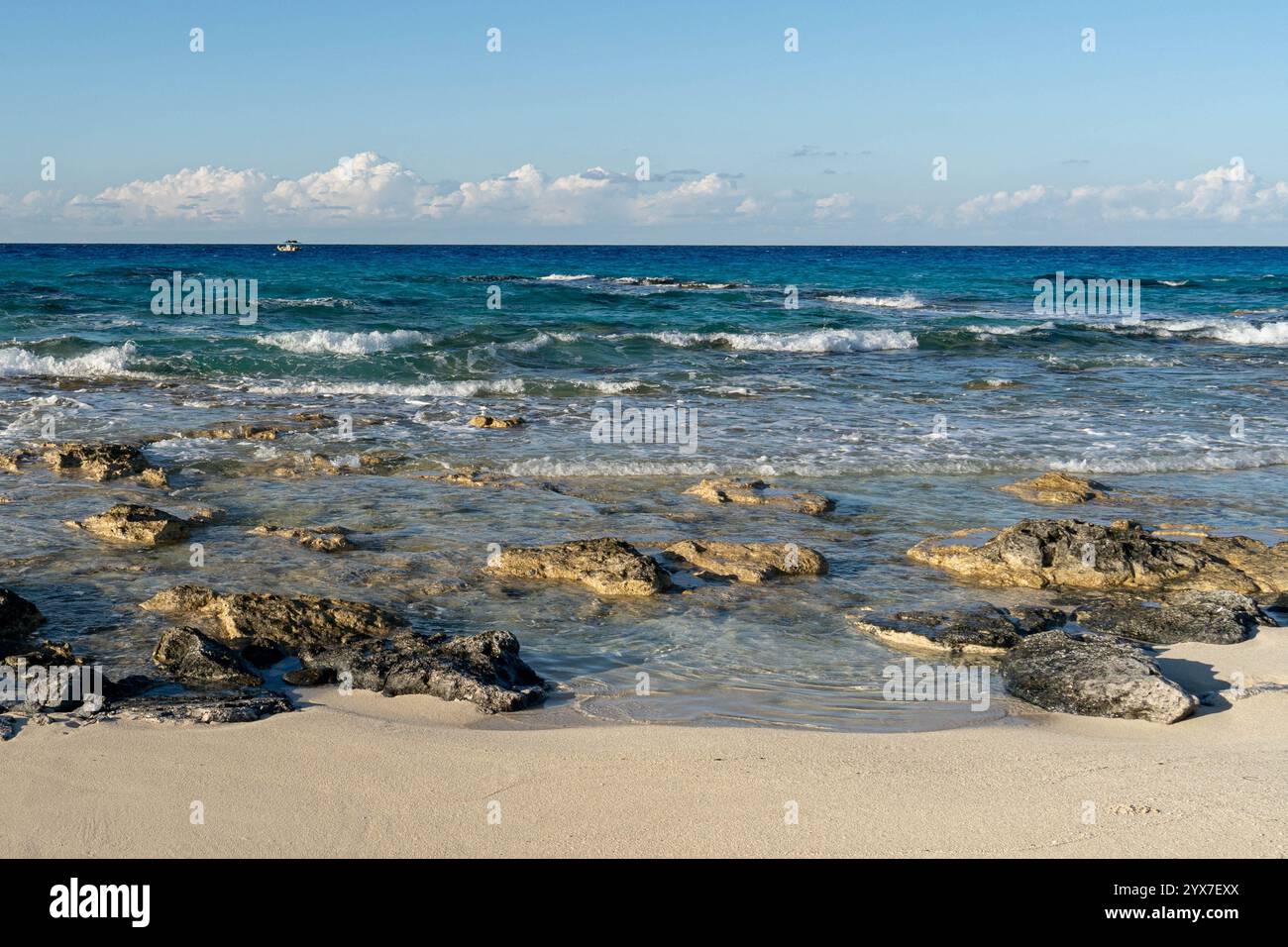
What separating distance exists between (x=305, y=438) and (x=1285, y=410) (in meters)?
13.7

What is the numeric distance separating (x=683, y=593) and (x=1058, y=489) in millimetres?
4795

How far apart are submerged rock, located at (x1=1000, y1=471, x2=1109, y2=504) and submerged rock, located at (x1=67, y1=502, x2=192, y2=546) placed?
7.30m

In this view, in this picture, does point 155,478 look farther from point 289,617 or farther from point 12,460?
point 289,617

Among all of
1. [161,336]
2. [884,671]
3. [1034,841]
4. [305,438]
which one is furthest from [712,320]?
[1034,841]

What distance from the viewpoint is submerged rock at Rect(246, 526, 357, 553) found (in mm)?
7879

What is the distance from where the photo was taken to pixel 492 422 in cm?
1369

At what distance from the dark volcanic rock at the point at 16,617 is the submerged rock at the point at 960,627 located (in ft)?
15.4

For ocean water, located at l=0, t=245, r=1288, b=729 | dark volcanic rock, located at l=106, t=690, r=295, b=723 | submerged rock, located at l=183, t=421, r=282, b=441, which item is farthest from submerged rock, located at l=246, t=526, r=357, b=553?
submerged rock, located at l=183, t=421, r=282, b=441

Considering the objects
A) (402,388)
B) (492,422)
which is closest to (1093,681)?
(492,422)

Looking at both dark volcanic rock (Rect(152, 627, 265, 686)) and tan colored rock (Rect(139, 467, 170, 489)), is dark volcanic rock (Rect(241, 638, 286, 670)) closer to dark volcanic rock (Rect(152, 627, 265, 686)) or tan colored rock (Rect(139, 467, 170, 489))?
dark volcanic rock (Rect(152, 627, 265, 686))

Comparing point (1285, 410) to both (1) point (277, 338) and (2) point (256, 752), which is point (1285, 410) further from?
(1) point (277, 338)

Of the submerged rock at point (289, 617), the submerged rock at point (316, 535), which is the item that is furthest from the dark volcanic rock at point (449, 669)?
the submerged rock at point (316, 535)

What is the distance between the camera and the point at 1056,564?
7.65 meters

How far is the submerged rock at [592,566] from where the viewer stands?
7.16m
